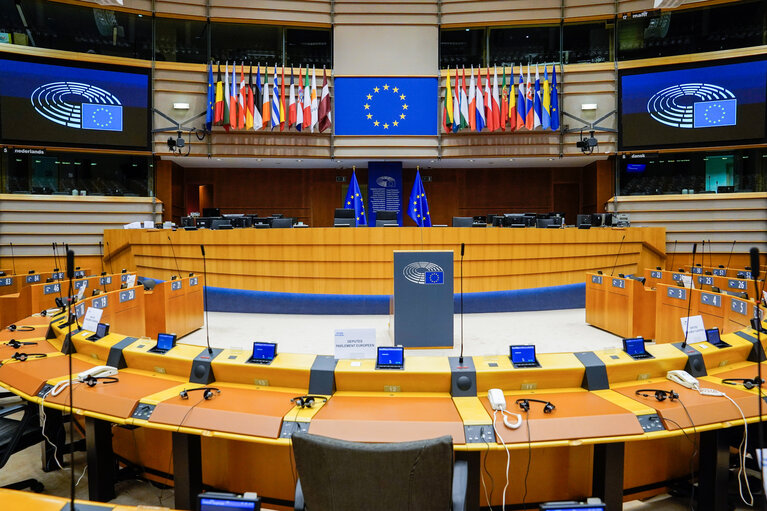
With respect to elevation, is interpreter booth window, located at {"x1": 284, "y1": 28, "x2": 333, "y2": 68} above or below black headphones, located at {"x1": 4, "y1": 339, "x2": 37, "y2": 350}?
above

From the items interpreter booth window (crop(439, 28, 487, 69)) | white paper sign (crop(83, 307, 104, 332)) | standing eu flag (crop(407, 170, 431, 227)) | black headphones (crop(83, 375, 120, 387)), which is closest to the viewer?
black headphones (crop(83, 375, 120, 387))

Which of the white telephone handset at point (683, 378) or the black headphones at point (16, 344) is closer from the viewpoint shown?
the white telephone handset at point (683, 378)

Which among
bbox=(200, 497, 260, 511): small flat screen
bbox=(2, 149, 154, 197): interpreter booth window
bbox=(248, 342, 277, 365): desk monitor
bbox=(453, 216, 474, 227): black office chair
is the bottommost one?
bbox=(200, 497, 260, 511): small flat screen

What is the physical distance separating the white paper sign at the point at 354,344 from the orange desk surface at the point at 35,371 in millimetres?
1840

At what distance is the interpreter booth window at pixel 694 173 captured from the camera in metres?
10.8

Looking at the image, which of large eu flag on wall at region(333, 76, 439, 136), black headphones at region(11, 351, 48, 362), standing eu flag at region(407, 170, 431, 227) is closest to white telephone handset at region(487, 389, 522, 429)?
black headphones at region(11, 351, 48, 362)

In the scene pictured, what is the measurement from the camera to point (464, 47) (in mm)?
11953

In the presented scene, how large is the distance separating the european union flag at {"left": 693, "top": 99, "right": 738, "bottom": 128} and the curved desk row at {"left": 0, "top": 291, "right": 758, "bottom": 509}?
33.4ft

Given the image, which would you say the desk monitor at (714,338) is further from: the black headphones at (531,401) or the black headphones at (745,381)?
the black headphones at (531,401)

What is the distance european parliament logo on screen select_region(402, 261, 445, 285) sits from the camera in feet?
18.0

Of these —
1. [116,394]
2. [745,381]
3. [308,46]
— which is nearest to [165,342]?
[116,394]

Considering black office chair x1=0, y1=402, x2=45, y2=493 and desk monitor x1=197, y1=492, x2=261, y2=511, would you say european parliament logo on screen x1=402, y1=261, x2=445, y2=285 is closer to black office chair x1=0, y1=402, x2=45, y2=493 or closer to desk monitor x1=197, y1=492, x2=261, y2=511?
black office chair x1=0, y1=402, x2=45, y2=493

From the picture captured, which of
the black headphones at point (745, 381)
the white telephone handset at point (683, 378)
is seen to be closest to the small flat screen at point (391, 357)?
the white telephone handset at point (683, 378)

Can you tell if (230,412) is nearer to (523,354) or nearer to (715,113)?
(523,354)
